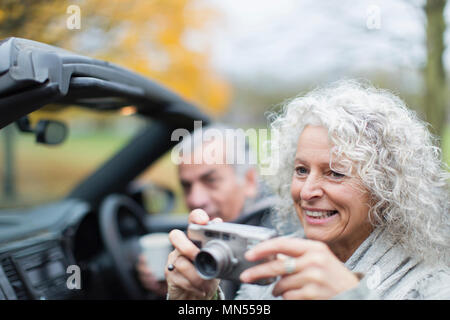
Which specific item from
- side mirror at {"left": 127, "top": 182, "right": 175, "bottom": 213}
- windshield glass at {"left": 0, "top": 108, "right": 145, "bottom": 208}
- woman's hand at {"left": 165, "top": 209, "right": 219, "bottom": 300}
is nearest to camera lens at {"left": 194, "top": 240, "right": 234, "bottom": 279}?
woman's hand at {"left": 165, "top": 209, "right": 219, "bottom": 300}

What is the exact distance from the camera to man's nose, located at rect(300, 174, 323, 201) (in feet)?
5.14

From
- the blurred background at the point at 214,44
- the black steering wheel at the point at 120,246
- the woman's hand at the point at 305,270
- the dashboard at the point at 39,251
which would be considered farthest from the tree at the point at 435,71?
the dashboard at the point at 39,251

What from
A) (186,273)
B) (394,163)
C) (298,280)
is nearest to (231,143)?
(394,163)

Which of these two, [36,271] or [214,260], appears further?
[36,271]

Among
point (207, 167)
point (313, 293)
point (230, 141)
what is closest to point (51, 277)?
point (207, 167)

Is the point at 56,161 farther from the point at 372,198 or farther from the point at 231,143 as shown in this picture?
the point at 372,198

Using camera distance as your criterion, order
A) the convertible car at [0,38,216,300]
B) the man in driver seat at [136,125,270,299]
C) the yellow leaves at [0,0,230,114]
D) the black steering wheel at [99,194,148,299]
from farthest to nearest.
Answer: the man in driver seat at [136,125,270,299]
the yellow leaves at [0,0,230,114]
the black steering wheel at [99,194,148,299]
the convertible car at [0,38,216,300]

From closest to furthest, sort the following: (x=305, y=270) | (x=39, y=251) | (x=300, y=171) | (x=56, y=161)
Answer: (x=305, y=270) < (x=300, y=171) < (x=39, y=251) < (x=56, y=161)

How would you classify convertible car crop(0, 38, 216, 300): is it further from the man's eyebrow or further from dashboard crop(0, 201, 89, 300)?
the man's eyebrow

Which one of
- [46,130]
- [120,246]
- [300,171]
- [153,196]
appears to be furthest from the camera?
[153,196]

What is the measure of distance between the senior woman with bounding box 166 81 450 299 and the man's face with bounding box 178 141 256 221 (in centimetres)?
114

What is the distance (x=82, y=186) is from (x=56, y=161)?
20.7 ft

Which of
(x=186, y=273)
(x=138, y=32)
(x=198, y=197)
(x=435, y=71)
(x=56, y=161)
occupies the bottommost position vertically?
(x=186, y=273)

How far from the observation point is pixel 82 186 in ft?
10.1
